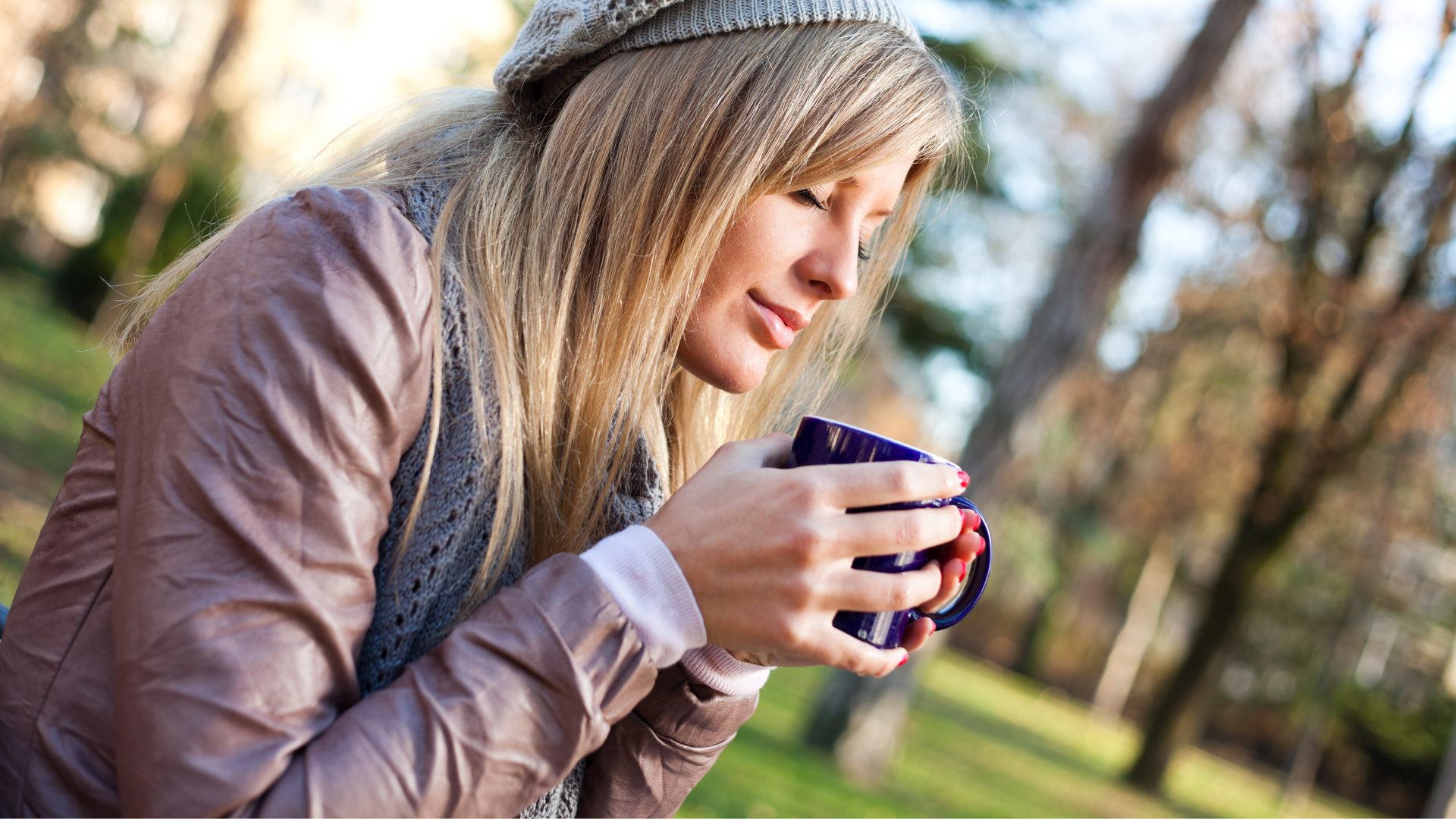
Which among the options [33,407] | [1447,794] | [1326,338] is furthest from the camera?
[1326,338]

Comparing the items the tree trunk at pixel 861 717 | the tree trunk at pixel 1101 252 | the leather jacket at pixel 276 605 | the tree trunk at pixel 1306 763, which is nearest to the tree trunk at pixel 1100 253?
the tree trunk at pixel 1101 252

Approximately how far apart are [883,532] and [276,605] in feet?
2.04

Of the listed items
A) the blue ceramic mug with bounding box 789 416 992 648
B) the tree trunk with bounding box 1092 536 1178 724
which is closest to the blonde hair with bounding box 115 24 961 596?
the blue ceramic mug with bounding box 789 416 992 648

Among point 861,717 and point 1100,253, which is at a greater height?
point 1100,253

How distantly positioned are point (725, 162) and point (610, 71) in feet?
0.78

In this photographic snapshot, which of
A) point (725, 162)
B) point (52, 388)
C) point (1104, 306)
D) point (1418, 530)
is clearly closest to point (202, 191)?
point (52, 388)

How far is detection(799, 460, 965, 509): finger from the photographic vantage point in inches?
44.2

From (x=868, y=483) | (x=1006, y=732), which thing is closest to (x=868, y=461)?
(x=868, y=483)

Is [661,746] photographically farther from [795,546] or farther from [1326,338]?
[1326,338]

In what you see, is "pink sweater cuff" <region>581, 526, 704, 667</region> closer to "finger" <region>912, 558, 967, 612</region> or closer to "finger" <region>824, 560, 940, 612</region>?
"finger" <region>824, 560, 940, 612</region>

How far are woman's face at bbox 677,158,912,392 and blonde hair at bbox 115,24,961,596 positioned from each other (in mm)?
33

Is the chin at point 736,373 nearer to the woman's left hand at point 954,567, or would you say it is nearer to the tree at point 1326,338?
the woman's left hand at point 954,567

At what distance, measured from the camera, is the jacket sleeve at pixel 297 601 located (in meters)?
0.98

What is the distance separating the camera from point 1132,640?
24156mm
